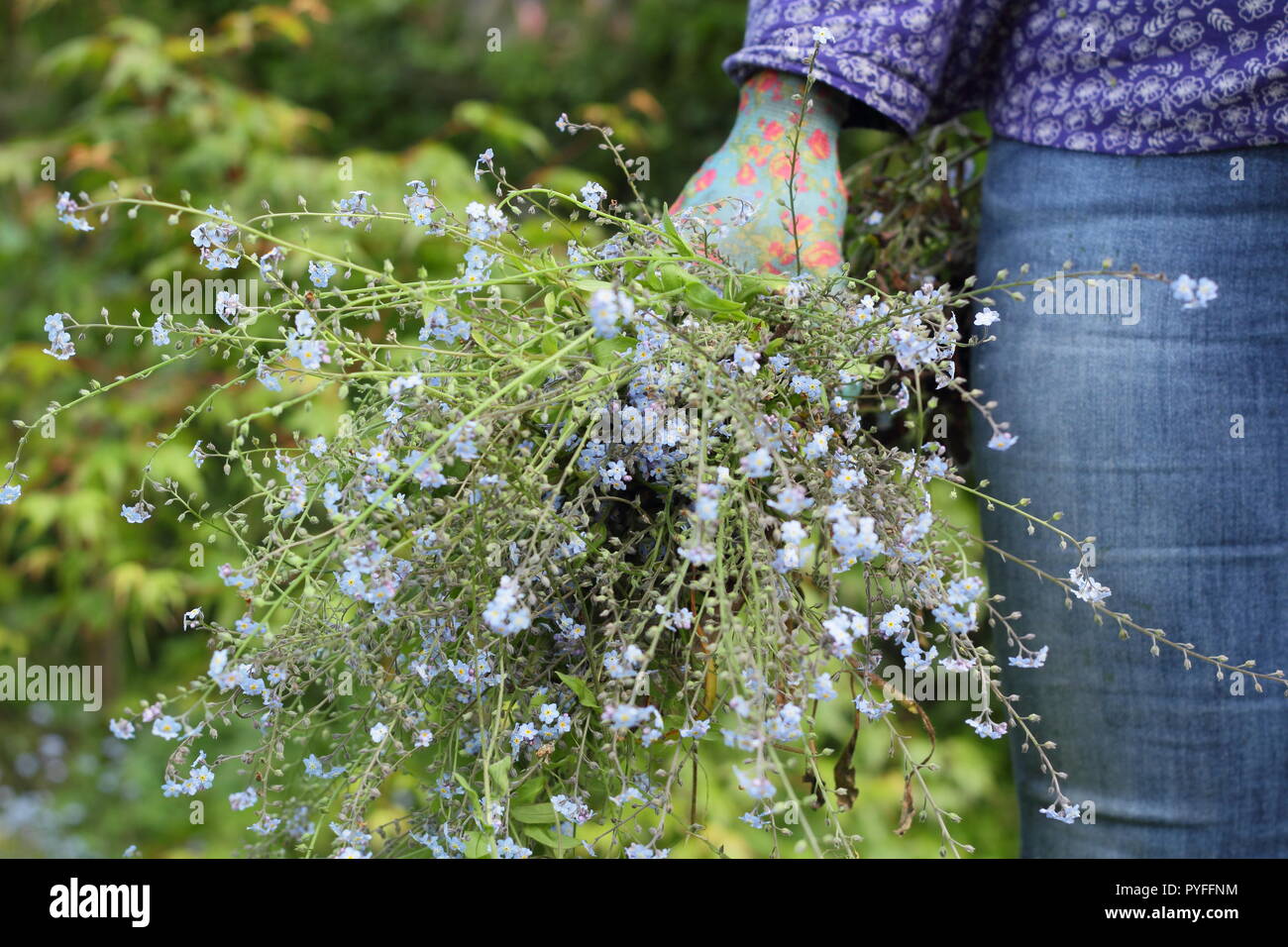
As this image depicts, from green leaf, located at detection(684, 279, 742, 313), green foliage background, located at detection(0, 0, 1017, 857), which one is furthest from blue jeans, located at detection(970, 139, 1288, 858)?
green foliage background, located at detection(0, 0, 1017, 857)

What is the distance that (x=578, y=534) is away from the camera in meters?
0.77

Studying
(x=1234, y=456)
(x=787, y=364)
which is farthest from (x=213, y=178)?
(x=1234, y=456)

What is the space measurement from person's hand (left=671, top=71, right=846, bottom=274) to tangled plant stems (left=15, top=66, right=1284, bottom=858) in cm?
9

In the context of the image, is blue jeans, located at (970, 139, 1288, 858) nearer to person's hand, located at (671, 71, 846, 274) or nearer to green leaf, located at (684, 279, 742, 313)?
person's hand, located at (671, 71, 846, 274)

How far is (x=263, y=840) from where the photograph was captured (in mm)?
979

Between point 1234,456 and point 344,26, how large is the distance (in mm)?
Result: 3385

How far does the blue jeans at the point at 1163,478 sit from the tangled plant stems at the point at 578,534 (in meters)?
0.21

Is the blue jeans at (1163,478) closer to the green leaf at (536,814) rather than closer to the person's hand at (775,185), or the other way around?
the person's hand at (775,185)

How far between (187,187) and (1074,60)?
6.73ft

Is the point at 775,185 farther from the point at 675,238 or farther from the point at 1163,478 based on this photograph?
the point at 1163,478

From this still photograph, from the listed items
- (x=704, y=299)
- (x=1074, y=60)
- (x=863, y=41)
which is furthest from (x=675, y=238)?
(x=1074, y=60)
